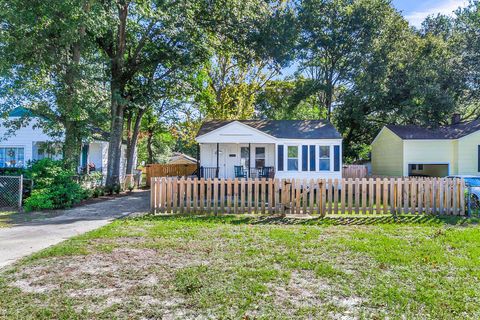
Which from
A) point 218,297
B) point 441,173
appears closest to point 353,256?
point 218,297

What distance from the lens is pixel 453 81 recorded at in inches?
931

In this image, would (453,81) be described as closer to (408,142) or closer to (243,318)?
(408,142)

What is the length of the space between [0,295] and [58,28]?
11.5 meters

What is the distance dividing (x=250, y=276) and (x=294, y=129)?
15.0 metres

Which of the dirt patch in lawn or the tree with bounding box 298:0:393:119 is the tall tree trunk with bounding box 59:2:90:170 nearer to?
the dirt patch in lawn

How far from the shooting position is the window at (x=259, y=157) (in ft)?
62.1

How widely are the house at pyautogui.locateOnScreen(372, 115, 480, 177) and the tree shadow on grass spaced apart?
11.7 metres

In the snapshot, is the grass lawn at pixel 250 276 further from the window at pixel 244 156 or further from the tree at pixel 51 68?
the window at pixel 244 156

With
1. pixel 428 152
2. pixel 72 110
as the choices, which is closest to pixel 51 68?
pixel 72 110

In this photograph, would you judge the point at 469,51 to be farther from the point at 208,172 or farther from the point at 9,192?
the point at 9,192

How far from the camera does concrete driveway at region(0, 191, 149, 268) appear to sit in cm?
610

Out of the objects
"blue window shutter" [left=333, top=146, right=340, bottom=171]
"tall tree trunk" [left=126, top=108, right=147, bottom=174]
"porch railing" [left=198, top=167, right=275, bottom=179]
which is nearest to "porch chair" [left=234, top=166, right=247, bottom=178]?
"porch railing" [left=198, top=167, right=275, bottom=179]

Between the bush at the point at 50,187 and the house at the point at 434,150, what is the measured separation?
19.3 meters

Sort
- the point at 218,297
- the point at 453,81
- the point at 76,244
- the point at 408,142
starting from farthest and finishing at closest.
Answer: the point at 453,81 → the point at 408,142 → the point at 76,244 → the point at 218,297
